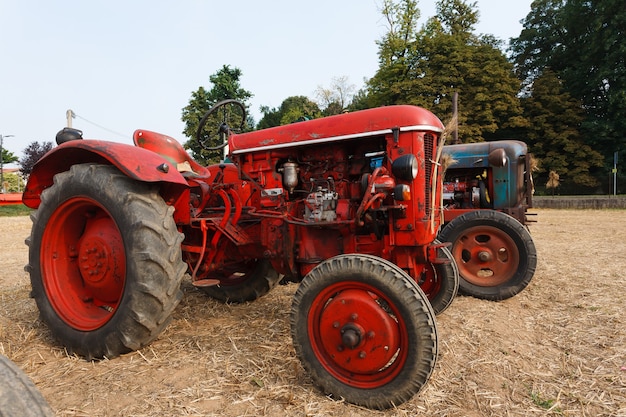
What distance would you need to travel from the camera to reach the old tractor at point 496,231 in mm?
4066

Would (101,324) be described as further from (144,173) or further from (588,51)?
(588,51)

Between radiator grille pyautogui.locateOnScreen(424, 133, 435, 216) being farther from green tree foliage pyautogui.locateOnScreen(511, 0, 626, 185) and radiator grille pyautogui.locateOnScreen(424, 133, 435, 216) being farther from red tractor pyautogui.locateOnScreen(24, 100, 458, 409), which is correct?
green tree foliage pyautogui.locateOnScreen(511, 0, 626, 185)

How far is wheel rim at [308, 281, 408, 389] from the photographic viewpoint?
6.47 ft

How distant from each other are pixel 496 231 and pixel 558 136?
2555cm

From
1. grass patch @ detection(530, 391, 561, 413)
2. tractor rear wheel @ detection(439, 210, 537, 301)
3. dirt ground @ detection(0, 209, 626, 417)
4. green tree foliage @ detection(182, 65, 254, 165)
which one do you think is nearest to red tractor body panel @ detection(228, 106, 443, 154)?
dirt ground @ detection(0, 209, 626, 417)

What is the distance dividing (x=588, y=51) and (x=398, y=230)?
3276cm

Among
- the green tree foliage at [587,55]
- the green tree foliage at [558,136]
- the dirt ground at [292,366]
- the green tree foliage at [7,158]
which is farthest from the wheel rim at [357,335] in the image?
the green tree foliage at [7,158]

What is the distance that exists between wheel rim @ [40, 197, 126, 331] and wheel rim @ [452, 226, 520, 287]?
3350 millimetres

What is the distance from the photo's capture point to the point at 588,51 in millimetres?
27266

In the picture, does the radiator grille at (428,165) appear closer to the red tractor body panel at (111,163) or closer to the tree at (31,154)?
the red tractor body panel at (111,163)

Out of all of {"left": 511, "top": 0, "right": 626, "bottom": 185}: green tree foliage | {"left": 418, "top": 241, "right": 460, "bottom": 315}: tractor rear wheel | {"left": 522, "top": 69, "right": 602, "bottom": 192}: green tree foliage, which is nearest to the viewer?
{"left": 418, "top": 241, "right": 460, "bottom": 315}: tractor rear wheel

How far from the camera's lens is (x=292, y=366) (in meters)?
2.32

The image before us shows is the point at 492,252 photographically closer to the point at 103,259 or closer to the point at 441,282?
the point at 441,282

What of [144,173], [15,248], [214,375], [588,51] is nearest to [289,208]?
[144,173]
